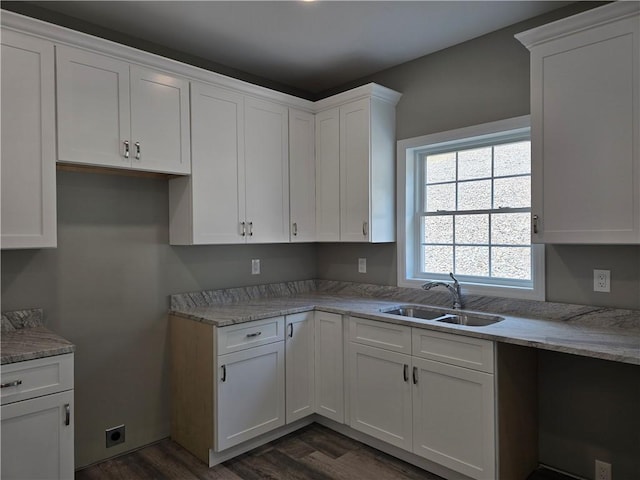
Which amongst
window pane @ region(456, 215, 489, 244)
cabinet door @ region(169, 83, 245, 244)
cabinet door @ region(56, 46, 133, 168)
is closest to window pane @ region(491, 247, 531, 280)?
window pane @ region(456, 215, 489, 244)

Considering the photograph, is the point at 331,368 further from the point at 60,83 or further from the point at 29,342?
the point at 60,83

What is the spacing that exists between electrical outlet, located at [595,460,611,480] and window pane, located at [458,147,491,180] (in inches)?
70.3

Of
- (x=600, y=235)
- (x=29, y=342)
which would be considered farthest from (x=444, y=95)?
(x=29, y=342)

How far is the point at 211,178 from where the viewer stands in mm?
2865

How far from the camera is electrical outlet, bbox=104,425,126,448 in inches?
106

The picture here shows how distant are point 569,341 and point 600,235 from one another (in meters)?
0.53

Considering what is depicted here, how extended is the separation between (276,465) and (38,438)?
130 centimetres

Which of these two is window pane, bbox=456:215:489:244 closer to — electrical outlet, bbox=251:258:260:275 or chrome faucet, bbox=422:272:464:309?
chrome faucet, bbox=422:272:464:309

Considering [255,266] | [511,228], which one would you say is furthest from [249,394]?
[511,228]

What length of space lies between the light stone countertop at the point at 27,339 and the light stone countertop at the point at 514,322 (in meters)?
0.78

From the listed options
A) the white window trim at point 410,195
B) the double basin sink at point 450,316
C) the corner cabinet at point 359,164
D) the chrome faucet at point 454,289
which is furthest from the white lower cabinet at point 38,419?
the white window trim at point 410,195

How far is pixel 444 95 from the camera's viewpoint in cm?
305

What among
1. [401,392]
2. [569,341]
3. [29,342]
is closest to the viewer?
[569,341]

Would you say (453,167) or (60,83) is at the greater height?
(60,83)
